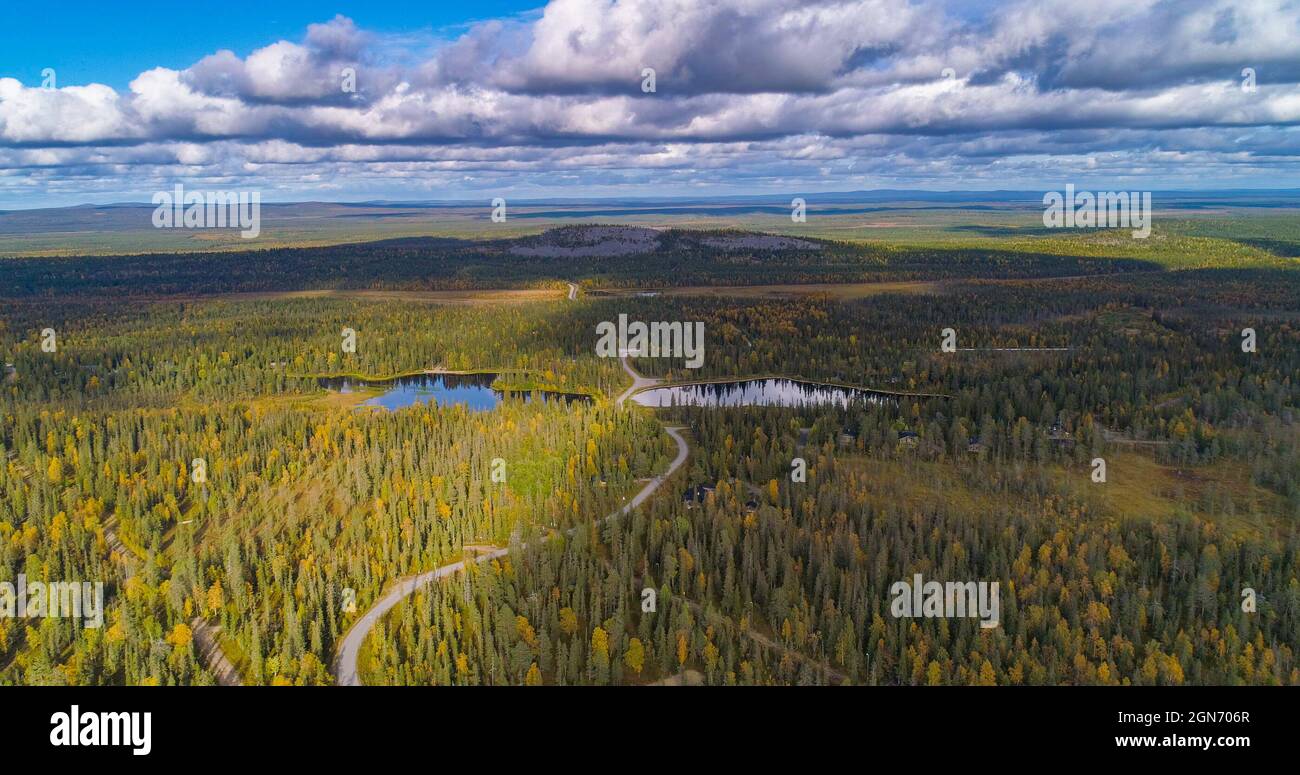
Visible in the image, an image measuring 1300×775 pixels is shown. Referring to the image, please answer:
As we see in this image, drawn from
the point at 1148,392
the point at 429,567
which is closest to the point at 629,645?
the point at 429,567

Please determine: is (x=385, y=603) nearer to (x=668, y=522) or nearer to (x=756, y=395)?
(x=668, y=522)

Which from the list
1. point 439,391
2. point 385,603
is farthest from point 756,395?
point 385,603

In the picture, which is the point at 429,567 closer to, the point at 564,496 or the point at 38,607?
the point at 564,496

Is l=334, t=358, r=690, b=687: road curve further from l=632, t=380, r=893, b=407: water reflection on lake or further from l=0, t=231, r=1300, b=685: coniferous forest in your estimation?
l=632, t=380, r=893, b=407: water reflection on lake

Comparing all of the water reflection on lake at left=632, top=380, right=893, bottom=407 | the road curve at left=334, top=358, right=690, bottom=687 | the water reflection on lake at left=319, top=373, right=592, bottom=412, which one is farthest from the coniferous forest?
the water reflection on lake at left=632, top=380, right=893, bottom=407

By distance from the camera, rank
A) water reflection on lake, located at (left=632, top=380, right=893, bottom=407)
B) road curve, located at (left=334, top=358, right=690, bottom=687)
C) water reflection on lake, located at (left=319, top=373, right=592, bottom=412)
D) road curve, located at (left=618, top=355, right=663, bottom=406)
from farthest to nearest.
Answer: water reflection on lake, located at (left=319, top=373, right=592, bottom=412) < road curve, located at (left=618, top=355, right=663, bottom=406) < water reflection on lake, located at (left=632, top=380, right=893, bottom=407) < road curve, located at (left=334, top=358, right=690, bottom=687)

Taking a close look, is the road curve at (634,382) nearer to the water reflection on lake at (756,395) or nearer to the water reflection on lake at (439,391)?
the water reflection on lake at (756,395)

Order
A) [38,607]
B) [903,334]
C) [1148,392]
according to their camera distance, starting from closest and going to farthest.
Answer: [38,607] → [1148,392] → [903,334]
